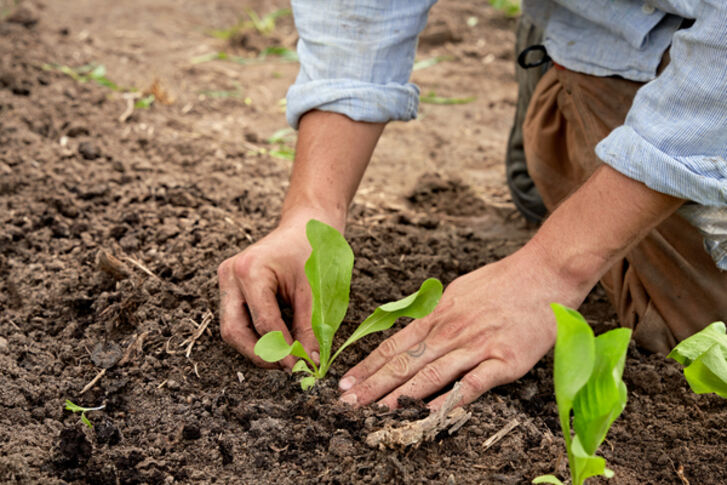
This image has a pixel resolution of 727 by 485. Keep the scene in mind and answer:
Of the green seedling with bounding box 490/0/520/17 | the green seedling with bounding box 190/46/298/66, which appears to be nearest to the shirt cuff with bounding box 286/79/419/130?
the green seedling with bounding box 190/46/298/66

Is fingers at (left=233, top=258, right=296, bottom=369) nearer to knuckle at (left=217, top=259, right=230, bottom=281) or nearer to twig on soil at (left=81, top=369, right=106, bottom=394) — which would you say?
knuckle at (left=217, top=259, right=230, bottom=281)

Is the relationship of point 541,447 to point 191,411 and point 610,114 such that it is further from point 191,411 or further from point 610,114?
point 610,114

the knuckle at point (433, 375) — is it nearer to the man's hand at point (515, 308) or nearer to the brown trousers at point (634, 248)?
the man's hand at point (515, 308)

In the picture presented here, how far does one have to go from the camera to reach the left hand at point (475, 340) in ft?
4.76

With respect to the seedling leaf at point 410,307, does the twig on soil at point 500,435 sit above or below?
below

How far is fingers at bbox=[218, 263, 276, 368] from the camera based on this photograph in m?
1.58

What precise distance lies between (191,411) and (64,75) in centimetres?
218

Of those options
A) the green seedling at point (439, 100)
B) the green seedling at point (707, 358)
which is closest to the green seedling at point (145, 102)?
the green seedling at point (439, 100)

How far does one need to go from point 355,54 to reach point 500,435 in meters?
0.99

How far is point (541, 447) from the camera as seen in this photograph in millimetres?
1396

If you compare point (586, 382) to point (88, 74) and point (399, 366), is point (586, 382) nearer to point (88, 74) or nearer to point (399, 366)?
point (399, 366)

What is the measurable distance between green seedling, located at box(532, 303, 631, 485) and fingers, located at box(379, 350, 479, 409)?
0.29 meters

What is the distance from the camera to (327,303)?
1.49 metres

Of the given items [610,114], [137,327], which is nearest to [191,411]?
[137,327]
